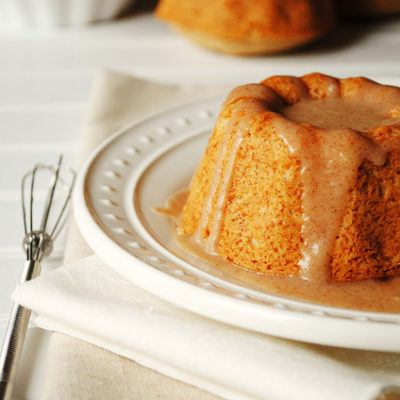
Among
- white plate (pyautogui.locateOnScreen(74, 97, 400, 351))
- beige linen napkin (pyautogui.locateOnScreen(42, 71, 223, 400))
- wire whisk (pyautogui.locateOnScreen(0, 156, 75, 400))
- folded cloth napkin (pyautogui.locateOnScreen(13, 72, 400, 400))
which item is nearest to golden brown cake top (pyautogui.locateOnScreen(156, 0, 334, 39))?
white plate (pyautogui.locateOnScreen(74, 97, 400, 351))

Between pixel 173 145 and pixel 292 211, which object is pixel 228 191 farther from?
pixel 173 145

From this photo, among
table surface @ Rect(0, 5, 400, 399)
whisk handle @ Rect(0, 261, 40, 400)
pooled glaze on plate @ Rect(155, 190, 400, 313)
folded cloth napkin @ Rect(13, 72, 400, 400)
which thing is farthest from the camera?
table surface @ Rect(0, 5, 400, 399)

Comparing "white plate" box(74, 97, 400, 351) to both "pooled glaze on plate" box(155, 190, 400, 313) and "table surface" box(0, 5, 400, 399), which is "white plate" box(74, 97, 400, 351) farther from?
"table surface" box(0, 5, 400, 399)

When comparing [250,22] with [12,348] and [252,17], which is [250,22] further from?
[12,348]

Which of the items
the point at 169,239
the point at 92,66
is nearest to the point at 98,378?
the point at 169,239

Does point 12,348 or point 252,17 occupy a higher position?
point 252,17

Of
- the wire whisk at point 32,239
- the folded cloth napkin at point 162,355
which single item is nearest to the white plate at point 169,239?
the folded cloth napkin at point 162,355
